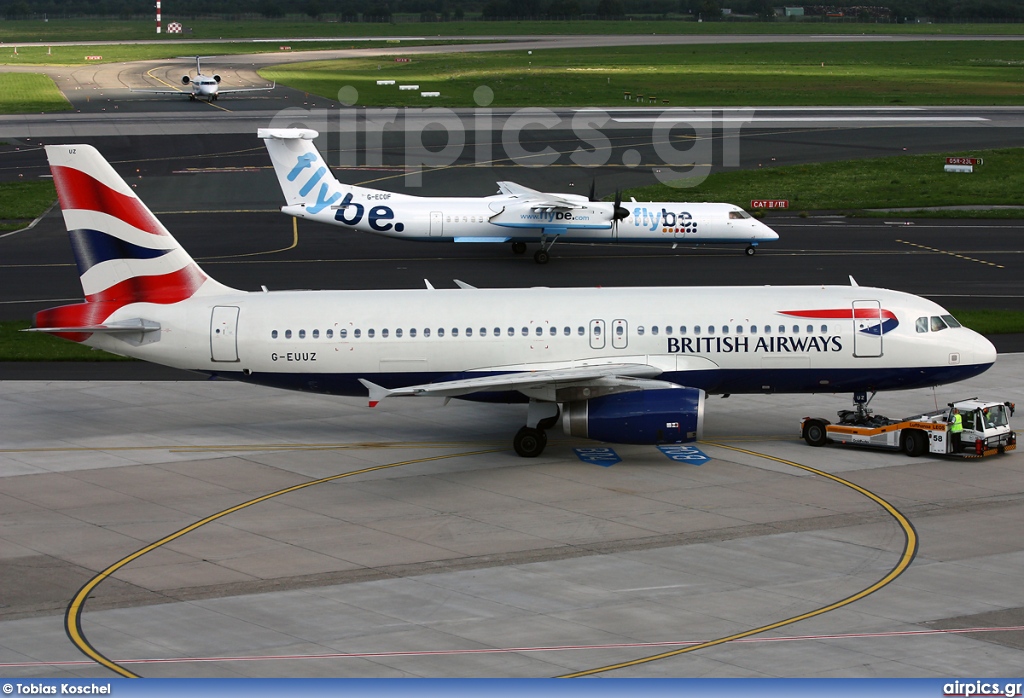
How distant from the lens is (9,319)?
55031 millimetres

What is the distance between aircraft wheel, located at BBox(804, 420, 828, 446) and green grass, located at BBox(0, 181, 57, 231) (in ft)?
185

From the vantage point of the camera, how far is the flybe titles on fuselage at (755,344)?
3781cm

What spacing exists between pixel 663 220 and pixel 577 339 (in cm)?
3141

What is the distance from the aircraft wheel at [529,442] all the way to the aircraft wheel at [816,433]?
8274 millimetres

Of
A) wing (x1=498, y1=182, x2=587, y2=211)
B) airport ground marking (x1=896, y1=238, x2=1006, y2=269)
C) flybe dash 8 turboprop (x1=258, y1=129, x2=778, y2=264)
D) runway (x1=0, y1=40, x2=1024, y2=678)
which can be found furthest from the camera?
wing (x1=498, y1=182, x2=587, y2=211)

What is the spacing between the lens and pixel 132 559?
95.1 feet

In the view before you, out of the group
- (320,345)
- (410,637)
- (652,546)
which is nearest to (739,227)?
(320,345)

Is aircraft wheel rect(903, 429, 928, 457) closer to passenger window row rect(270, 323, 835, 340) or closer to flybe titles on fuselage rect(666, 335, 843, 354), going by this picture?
flybe titles on fuselage rect(666, 335, 843, 354)

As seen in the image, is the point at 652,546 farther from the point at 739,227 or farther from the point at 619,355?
the point at 739,227

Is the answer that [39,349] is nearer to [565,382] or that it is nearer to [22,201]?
[565,382]

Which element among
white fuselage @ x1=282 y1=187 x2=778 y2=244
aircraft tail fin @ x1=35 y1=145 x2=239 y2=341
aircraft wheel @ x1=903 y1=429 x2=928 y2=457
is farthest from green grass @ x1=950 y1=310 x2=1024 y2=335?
aircraft tail fin @ x1=35 y1=145 x2=239 y2=341

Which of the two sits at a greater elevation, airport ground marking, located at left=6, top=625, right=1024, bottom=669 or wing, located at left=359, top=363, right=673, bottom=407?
wing, located at left=359, top=363, right=673, bottom=407

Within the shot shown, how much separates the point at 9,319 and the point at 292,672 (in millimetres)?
38110

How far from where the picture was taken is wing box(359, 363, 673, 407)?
3506 cm
